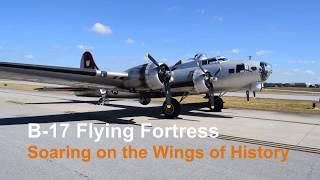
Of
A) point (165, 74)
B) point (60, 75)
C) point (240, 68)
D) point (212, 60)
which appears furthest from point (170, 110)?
point (60, 75)

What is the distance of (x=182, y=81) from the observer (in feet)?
54.7

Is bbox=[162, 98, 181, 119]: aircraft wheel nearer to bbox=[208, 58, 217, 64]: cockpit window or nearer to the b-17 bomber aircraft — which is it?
the b-17 bomber aircraft

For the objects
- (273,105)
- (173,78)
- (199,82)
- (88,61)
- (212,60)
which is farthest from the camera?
(88,61)

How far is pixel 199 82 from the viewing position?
1627cm

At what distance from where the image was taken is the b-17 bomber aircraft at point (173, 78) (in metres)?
14.8

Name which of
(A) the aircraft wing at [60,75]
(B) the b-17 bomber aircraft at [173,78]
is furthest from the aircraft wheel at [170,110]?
(A) the aircraft wing at [60,75]

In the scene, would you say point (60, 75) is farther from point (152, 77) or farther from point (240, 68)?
point (240, 68)

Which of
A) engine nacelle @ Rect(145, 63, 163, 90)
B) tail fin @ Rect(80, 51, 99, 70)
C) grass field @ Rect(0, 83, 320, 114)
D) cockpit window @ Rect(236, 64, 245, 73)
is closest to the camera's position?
engine nacelle @ Rect(145, 63, 163, 90)

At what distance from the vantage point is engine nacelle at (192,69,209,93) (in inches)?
640

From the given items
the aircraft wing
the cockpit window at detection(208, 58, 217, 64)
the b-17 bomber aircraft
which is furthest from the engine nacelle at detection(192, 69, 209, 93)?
the aircraft wing

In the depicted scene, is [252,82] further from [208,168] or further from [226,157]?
[208,168]

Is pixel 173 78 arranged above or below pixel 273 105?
above

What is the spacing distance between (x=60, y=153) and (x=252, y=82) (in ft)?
38.9

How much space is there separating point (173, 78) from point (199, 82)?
138 cm
